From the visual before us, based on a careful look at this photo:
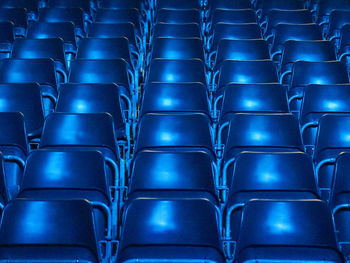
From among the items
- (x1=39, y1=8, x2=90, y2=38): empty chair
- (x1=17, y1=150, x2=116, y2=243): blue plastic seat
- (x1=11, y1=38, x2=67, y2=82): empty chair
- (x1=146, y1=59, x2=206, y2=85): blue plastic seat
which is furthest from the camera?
(x1=39, y1=8, x2=90, y2=38): empty chair

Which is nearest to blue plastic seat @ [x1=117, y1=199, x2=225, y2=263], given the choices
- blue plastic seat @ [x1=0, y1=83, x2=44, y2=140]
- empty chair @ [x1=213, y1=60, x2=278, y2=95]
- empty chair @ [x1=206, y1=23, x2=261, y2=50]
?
blue plastic seat @ [x1=0, y1=83, x2=44, y2=140]

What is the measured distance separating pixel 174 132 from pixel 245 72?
1.01 m

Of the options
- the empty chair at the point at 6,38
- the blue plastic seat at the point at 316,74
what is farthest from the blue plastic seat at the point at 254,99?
the empty chair at the point at 6,38

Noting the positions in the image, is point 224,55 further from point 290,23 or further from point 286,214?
point 286,214

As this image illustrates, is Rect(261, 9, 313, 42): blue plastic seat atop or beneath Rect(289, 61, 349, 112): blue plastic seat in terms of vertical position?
atop

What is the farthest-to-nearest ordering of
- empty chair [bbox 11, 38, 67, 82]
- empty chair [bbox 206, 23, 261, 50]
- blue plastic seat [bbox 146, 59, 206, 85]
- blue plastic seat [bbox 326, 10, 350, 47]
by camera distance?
1. blue plastic seat [bbox 326, 10, 350, 47]
2. empty chair [bbox 206, 23, 261, 50]
3. empty chair [bbox 11, 38, 67, 82]
4. blue plastic seat [bbox 146, 59, 206, 85]

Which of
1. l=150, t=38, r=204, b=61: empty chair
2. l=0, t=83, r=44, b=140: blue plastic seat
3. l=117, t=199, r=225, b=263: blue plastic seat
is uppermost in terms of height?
l=150, t=38, r=204, b=61: empty chair

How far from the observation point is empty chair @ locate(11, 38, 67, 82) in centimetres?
365

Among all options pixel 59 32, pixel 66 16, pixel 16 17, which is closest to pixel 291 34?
pixel 59 32

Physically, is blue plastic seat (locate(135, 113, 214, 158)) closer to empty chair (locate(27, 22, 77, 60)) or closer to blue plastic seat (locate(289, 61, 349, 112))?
blue plastic seat (locate(289, 61, 349, 112))

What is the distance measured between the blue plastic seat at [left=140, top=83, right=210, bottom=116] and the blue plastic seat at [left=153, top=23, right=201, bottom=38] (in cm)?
127

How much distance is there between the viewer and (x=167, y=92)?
3043 millimetres

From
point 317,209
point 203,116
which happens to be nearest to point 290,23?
point 203,116

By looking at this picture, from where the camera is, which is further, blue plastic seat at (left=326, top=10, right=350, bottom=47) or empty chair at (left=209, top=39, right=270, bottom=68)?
blue plastic seat at (left=326, top=10, right=350, bottom=47)
